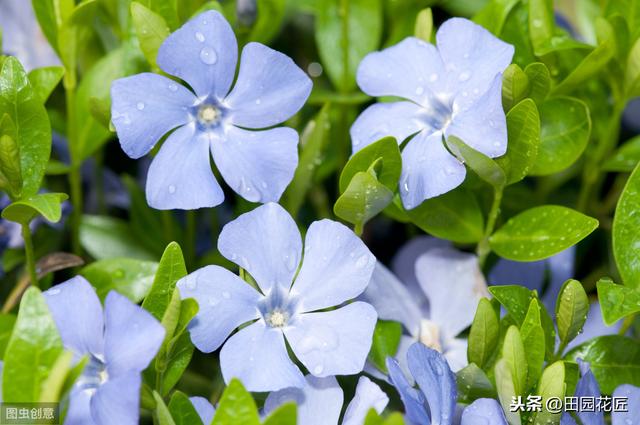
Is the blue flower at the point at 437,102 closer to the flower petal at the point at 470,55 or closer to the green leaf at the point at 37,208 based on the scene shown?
the flower petal at the point at 470,55

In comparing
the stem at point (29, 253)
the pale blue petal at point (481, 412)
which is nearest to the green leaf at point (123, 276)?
the stem at point (29, 253)

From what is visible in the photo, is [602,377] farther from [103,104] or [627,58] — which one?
[103,104]

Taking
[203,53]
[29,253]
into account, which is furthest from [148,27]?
[29,253]

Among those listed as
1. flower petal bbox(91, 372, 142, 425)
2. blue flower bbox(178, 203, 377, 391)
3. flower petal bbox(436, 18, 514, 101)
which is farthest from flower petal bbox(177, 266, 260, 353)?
flower petal bbox(436, 18, 514, 101)

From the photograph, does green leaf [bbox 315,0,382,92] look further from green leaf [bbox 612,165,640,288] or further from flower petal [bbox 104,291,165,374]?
flower petal [bbox 104,291,165,374]

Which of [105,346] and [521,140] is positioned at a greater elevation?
[521,140]

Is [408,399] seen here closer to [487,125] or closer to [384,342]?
[384,342]
